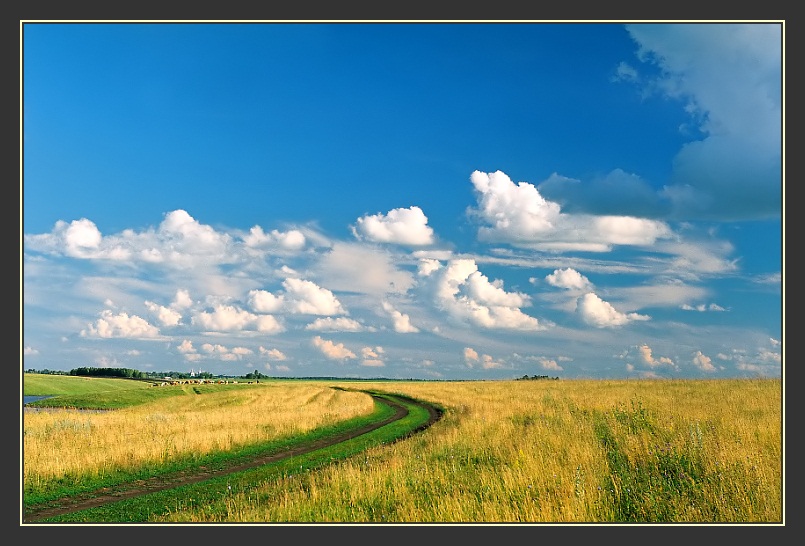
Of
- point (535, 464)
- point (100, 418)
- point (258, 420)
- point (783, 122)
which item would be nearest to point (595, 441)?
point (535, 464)

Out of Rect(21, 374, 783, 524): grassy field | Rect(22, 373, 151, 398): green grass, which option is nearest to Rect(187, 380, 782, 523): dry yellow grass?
Rect(21, 374, 783, 524): grassy field

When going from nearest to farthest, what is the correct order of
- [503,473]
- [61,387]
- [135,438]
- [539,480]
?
1. [539,480]
2. [503,473]
3. [135,438]
4. [61,387]

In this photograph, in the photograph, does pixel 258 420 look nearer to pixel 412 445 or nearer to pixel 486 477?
pixel 412 445

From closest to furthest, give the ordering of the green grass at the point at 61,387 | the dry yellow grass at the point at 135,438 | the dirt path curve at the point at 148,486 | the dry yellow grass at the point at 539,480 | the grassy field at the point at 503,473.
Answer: the dry yellow grass at the point at 539,480 → the grassy field at the point at 503,473 → the dirt path curve at the point at 148,486 → the dry yellow grass at the point at 135,438 → the green grass at the point at 61,387

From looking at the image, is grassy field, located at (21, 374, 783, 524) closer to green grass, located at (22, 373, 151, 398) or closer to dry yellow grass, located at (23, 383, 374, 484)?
dry yellow grass, located at (23, 383, 374, 484)

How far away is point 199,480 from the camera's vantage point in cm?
1997

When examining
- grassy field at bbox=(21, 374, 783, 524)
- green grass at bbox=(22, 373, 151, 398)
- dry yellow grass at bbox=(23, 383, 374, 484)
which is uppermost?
grassy field at bbox=(21, 374, 783, 524)

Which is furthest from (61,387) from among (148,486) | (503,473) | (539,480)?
(539,480)

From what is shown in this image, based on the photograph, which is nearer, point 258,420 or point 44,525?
point 44,525

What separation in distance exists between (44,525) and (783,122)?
20.9 meters

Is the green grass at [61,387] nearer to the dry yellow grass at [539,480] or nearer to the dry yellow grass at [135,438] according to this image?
the dry yellow grass at [135,438]

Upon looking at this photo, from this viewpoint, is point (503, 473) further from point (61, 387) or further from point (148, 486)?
point (61, 387)

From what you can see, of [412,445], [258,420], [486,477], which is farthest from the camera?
[258,420]

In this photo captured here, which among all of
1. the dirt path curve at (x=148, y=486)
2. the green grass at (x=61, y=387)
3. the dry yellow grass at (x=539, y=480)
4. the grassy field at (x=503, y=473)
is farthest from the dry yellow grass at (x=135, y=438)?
the green grass at (x=61, y=387)
